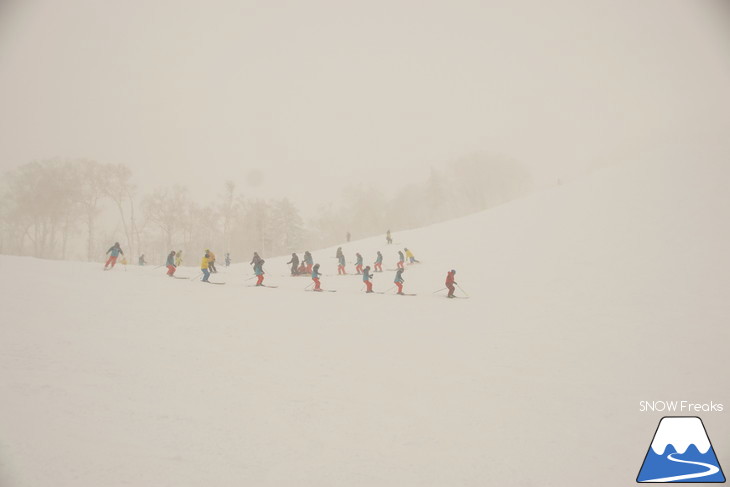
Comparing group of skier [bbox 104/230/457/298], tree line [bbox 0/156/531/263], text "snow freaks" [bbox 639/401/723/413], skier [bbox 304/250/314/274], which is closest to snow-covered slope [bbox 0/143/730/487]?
text "snow freaks" [bbox 639/401/723/413]

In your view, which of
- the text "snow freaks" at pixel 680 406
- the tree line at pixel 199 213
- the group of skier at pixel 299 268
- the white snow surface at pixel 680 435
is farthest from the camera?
the tree line at pixel 199 213

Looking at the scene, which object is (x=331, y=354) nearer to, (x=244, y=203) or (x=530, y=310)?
(x=530, y=310)

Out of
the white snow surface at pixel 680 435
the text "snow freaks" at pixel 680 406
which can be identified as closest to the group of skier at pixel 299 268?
the text "snow freaks" at pixel 680 406

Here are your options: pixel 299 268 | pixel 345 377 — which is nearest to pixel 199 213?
pixel 299 268

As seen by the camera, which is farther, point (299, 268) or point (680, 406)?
point (299, 268)

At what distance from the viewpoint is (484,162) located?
72.2 m

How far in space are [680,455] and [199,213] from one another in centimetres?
6113

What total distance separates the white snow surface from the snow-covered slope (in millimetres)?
300

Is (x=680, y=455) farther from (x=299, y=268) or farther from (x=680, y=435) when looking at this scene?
(x=299, y=268)

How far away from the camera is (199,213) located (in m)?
56.0

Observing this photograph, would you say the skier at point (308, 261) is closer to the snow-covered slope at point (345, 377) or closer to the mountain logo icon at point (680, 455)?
the snow-covered slope at point (345, 377)

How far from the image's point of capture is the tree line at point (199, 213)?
141ft

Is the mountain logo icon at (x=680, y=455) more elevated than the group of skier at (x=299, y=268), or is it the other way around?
the group of skier at (x=299, y=268)

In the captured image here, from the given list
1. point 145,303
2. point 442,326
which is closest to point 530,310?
point 442,326
